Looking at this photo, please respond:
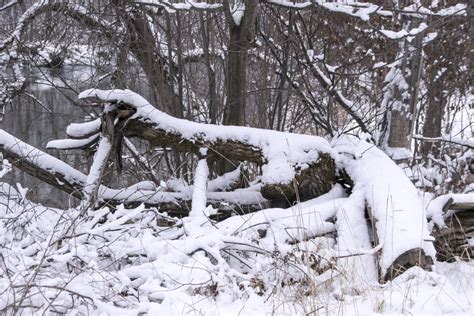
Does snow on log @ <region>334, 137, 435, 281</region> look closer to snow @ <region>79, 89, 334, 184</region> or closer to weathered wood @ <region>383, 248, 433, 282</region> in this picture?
weathered wood @ <region>383, 248, 433, 282</region>

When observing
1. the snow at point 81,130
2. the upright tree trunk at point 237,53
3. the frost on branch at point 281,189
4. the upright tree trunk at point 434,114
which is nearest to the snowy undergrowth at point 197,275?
the frost on branch at point 281,189

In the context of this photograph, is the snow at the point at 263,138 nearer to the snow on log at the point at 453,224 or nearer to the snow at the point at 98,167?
the snow at the point at 98,167

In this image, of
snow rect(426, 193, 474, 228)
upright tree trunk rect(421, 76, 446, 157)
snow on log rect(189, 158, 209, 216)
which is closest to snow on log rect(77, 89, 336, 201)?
snow on log rect(189, 158, 209, 216)

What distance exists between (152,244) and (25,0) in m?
5.37

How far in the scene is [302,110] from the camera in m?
8.38

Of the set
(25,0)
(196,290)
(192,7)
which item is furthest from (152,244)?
(25,0)

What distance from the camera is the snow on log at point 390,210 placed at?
3836mm

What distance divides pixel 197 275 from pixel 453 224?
2.38 m

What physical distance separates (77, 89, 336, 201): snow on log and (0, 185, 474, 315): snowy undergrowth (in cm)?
75

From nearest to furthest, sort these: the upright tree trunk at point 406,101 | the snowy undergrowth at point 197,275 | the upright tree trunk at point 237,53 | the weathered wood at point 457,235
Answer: the snowy undergrowth at point 197,275, the weathered wood at point 457,235, the upright tree trunk at point 237,53, the upright tree trunk at point 406,101

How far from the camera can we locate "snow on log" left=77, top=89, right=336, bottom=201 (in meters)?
5.15

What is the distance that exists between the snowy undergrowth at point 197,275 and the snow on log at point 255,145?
75 cm

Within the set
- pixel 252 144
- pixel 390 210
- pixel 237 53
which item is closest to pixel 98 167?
pixel 252 144

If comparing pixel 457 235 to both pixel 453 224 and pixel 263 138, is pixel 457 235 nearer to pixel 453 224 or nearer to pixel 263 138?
pixel 453 224
